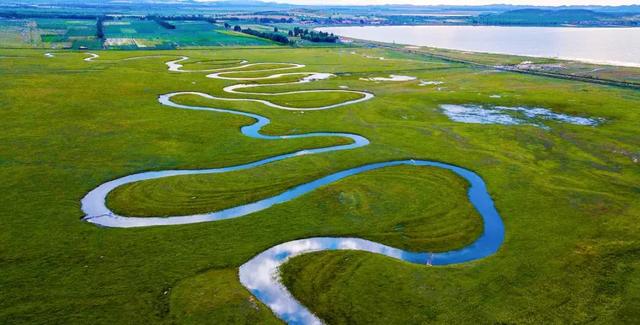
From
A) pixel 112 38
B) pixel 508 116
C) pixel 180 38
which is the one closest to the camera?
pixel 508 116

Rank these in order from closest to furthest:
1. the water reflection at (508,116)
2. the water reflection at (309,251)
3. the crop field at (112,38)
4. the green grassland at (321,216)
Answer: the green grassland at (321,216) → the water reflection at (309,251) → the water reflection at (508,116) → the crop field at (112,38)

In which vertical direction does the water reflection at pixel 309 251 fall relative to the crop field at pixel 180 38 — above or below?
below

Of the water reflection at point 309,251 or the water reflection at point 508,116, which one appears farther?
the water reflection at point 508,116

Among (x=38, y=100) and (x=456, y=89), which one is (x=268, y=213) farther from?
(x=456, y=89)

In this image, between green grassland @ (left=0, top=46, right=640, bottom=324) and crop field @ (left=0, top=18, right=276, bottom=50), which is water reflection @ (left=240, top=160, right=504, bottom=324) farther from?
crop field @ (left=0, top=18, right=276, bottom=50)

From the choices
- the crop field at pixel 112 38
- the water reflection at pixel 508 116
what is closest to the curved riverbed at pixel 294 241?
the water reflection at pixel 508 116

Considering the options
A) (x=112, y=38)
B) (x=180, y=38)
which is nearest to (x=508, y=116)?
(x=180, y=38)

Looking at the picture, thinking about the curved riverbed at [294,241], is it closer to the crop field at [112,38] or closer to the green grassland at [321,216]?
the green grassland at [321,216]

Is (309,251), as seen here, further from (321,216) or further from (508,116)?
(508,116)

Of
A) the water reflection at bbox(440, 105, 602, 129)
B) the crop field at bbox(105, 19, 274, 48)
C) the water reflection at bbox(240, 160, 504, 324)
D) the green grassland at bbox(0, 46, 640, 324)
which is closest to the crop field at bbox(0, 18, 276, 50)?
the crop field at bbox(105, 19, 274, 48)
